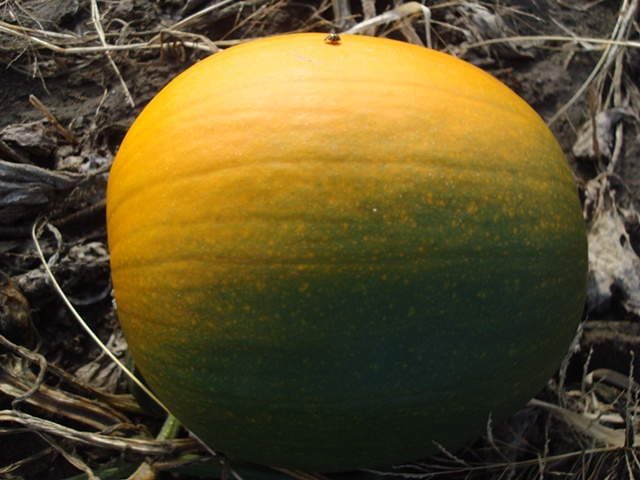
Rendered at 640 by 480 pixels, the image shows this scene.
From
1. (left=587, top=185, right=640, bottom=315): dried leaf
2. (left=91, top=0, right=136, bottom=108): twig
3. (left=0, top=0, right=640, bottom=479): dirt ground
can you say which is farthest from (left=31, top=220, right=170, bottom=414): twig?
(left=587, top=185, right=640, bottom=315): dried leaf

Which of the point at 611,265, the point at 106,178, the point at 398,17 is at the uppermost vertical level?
the point at 398,17

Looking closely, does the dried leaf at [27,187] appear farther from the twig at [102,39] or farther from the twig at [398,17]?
the twig at [398,17]

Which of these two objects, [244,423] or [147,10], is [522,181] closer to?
[244,423]

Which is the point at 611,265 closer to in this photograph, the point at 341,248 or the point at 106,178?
the point at 341,248

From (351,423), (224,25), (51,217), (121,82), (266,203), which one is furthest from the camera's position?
(224,25)

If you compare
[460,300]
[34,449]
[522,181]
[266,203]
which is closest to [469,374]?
[460,300]

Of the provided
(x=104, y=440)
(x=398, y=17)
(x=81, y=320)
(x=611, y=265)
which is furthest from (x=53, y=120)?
(x=611, y=265)
